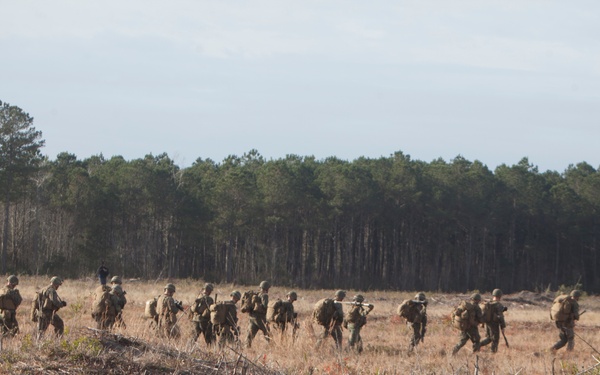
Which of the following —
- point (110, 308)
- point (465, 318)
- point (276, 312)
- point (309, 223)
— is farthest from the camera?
point (309, 223)

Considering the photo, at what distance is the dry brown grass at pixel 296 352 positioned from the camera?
31.2 ft

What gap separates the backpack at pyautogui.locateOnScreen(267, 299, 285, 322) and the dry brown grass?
532 millimetres

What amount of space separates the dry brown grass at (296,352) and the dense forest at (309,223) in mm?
25017

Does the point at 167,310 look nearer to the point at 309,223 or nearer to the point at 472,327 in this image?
the point at 472,327

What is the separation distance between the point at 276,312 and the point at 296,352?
394cm

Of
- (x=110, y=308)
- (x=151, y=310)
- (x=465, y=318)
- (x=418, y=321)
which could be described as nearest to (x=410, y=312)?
(x=418, y=321)

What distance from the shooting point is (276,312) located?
65.0ft

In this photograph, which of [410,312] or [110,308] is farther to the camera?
[410,312]

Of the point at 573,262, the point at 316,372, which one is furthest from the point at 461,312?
the point at 573,262

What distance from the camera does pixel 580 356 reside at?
65.8 feet

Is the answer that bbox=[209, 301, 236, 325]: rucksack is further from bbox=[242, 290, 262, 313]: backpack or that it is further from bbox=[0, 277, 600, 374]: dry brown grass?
bbox=[242, 290, 262, 313]: backpack

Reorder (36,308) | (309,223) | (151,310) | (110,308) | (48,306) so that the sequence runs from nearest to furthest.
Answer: (48,306)
(36,308)
(110,308)
(151,310)
(309,223)

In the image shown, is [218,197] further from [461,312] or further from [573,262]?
[461,312]

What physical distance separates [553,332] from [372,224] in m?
43.4
